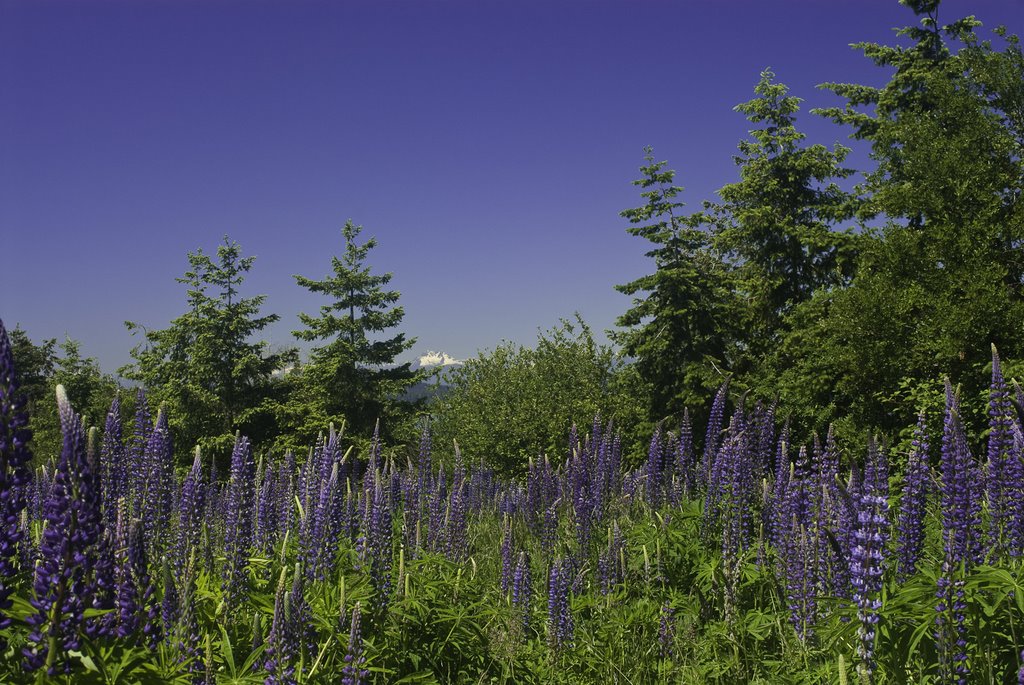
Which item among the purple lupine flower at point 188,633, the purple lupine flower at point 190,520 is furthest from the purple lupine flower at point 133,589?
the purple lupine flower at point 190,520

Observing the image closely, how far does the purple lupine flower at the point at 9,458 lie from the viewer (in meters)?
2.22

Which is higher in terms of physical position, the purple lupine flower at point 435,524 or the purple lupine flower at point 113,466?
the purple lupine flower at point 113,466

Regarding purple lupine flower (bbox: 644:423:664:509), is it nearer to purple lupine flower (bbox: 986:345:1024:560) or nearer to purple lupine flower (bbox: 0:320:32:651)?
purple lupine flower (bbox: 986:345:1024:560)

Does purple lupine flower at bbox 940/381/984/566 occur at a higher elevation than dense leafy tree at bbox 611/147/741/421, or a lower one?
lower

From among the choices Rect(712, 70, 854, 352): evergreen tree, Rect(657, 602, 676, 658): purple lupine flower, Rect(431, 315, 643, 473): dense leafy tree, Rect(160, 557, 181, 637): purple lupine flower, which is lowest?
Rect(657, 602, 676, 658): purple lupine flower

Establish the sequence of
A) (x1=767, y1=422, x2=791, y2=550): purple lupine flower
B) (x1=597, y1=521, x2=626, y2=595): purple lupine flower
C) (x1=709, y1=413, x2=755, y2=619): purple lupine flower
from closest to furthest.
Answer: (x1=767, y1=422, x2=791, y2=550): purple lupine flower < (x1=709, y1=413, x2=755, y2=619): purple lupine flower < (x1=597, y1=521, x2=626, y2=595): purple lupine flower

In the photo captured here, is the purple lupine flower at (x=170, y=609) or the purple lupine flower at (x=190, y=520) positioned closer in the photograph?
the purple lupine flower at (x=170, y=609)

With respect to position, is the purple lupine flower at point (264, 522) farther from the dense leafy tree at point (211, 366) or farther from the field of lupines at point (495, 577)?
the dense leafy tree at point (211, 366)

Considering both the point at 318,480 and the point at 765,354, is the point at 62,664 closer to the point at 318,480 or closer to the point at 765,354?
the point at 318,480

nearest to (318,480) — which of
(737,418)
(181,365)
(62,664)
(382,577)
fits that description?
(382,577)

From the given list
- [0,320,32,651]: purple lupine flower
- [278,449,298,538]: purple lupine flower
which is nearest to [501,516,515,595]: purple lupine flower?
[278,449,298,538]: purple lupine flower

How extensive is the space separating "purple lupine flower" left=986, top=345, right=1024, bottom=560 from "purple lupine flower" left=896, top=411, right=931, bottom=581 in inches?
13.5

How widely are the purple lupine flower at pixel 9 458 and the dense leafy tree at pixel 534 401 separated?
17.2 meters

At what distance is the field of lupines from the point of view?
2443 mm
